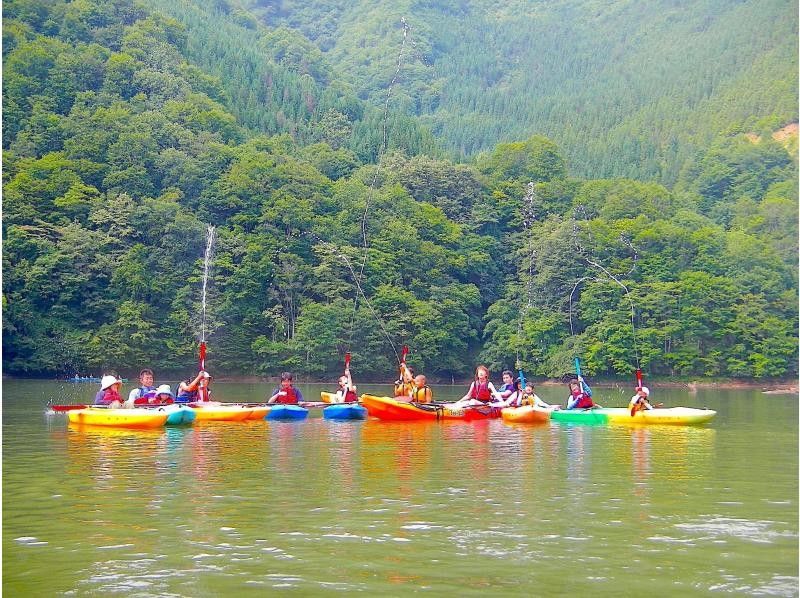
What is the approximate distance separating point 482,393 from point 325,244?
3327 centimetres

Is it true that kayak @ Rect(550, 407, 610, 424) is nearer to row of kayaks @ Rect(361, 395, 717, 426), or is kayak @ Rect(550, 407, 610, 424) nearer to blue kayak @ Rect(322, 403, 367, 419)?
row of kayaks @ Rect(361, 395, 717, 426)

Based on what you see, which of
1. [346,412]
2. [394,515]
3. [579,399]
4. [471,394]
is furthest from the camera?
[471,394]

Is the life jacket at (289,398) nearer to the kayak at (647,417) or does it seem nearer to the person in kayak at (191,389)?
the person in kayak at (191,389)

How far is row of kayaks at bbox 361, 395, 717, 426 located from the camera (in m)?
26.7

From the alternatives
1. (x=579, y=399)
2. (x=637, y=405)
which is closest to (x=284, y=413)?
(x=579, y=399)

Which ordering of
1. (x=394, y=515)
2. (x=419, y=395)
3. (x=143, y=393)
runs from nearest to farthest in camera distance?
(x=394, y=515)
(x=143, y=393)
(x=419, y=395)

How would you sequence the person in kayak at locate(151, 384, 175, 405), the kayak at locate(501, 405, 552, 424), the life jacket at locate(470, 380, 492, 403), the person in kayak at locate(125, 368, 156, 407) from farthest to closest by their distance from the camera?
1. the life jacket at locate(470, 380, 492, 403)
2. the kayak at locate(501, 405, 552, 424)
3. the person in kayak at locate(151, 384, 175, 405)
4. the person in kayak at locate(125, 368, 156, 407)

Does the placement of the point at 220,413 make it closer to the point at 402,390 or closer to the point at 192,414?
the point at 192,414

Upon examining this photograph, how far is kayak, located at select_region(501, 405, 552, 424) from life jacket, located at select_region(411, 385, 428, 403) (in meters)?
2.25

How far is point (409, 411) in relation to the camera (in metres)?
27.1

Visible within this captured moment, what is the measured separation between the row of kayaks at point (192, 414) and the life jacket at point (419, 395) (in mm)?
1328

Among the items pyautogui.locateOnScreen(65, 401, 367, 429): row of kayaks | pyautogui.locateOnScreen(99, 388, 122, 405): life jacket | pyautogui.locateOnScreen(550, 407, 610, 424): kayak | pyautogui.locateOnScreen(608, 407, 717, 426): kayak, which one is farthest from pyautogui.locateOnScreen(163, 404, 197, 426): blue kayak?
pyautogui.locateOnScreen(608, 407, 717, 426): kayak

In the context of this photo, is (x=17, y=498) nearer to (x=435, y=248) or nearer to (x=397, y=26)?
(x=435, y=248)

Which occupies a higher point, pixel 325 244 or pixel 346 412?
pixel 325 244
